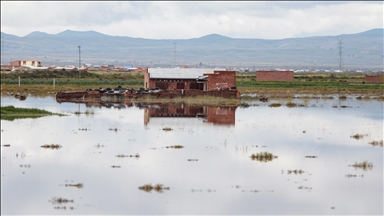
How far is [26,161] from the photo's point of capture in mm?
19578

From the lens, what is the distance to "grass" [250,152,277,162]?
A: 69.2 feet

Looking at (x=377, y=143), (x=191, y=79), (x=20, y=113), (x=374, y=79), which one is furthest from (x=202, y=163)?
(x=374, y=79)

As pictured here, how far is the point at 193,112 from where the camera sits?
38719 millimetres

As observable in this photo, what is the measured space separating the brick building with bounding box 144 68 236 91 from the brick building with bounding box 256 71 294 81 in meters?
38.5

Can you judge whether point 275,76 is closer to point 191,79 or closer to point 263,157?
point 191,79

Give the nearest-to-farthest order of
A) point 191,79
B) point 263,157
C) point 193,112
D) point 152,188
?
point 152,188
point 263,157
point 193,112
point 191,79

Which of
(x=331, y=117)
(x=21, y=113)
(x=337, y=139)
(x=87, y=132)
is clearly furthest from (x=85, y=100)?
(x=337, y=139)

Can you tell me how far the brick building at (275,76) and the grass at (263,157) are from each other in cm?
7285

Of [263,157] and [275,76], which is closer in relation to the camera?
[263,157]

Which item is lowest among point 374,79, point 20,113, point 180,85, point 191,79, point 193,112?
point 193,112

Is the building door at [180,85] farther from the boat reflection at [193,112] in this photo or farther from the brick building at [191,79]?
the boat reflection at [193,112]

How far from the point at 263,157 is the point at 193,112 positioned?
57.4ft

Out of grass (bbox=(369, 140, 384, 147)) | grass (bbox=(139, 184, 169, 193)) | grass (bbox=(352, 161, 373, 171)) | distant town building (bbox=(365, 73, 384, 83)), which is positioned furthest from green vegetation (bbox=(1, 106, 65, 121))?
distant town building (bbox=(365, 73, 384, 83))

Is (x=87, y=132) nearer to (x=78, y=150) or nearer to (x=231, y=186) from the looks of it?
(x=78, y=150)
